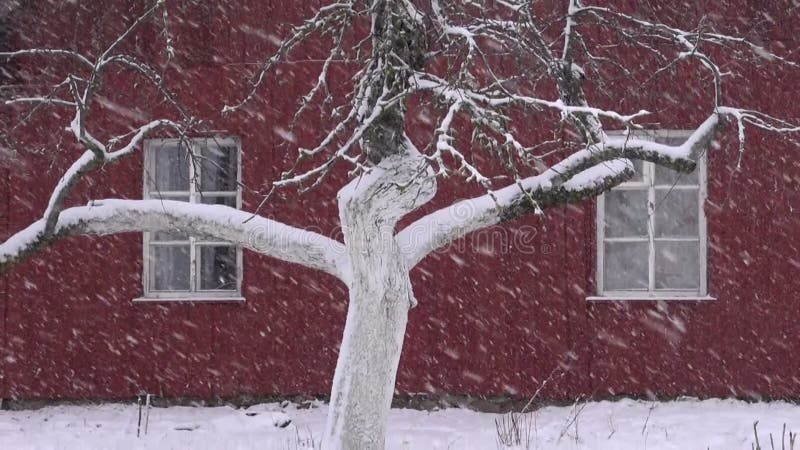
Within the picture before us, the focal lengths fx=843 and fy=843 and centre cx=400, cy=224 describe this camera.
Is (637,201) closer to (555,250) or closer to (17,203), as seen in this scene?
(555,250)

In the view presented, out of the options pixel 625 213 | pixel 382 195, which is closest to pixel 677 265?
pixel 625 213

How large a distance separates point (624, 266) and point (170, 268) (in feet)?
15.5

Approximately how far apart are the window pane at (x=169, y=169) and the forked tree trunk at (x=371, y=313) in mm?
3715

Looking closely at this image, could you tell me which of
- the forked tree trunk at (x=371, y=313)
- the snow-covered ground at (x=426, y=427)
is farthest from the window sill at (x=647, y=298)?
the forked tree trunk at (x=371, y=313)

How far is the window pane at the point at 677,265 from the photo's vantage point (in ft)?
28.0

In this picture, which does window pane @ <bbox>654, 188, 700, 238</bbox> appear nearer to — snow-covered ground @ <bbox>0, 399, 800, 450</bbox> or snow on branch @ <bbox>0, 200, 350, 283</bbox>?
snow-covered ground @ <bbox>0, 399, 800, 450</bbox>

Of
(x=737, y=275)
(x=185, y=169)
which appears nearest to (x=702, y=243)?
(x=737, y=275)

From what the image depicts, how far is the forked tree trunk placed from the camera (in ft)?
18.2

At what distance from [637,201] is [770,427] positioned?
98.4 inches

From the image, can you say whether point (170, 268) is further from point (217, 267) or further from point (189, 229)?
point (189, 229)

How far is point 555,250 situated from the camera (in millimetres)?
8477

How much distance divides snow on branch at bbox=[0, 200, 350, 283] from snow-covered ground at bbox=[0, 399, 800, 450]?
5.70ft

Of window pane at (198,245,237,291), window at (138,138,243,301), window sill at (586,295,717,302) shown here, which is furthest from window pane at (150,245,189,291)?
window sill at (586,295,717,302)

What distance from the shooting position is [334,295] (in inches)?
339
